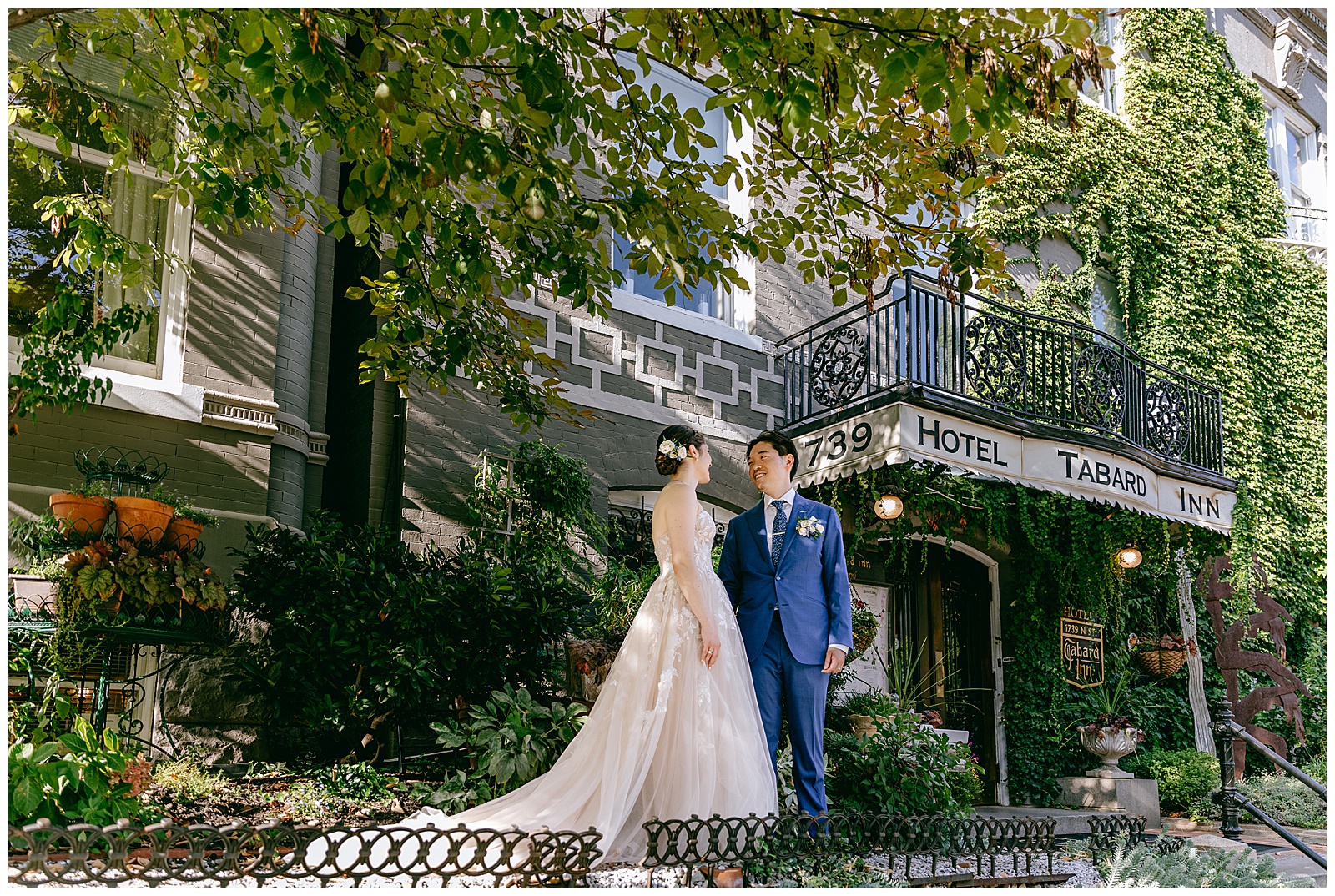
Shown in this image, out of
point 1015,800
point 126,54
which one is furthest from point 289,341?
point 1015,800

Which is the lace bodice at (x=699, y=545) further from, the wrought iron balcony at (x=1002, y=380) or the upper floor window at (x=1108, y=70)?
the upper floor window at (x=1108, y=70)

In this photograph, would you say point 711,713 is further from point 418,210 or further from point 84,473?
point 84,473

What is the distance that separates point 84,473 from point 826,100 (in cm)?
544

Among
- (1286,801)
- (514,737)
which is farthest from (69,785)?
(1286,801)

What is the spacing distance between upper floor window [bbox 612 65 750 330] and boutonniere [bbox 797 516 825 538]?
185 inches

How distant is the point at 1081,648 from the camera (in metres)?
12.3

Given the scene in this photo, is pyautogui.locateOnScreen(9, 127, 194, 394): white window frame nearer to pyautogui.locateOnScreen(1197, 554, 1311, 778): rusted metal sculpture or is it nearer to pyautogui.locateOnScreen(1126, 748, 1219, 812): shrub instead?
pyautogui.locateOnScreen(1126, 748, 1219, 812): shrub

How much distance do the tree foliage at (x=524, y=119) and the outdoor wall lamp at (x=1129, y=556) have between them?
5751 mm

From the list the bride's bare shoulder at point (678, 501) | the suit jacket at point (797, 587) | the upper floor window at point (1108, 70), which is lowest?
the suit jacket at point (797, 587)

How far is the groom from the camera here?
5.76 meters

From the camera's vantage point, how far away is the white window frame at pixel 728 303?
10297mm

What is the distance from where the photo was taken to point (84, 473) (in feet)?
23.3

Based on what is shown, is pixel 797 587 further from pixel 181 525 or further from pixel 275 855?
pixel 181 525

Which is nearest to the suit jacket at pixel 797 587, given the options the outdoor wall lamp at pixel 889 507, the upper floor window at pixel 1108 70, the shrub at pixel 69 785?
the shrub at pixel 69 785
